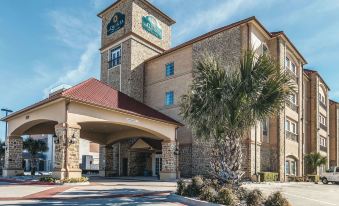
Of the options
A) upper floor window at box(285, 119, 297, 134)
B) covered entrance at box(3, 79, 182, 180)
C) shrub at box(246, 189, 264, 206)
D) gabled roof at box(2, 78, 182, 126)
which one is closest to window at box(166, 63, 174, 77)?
covered entrance at box(3, 79, 182, 180)

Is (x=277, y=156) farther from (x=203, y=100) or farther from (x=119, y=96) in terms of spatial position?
(x=203, y=100)

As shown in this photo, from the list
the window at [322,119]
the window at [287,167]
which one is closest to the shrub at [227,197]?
the window at [287,167]

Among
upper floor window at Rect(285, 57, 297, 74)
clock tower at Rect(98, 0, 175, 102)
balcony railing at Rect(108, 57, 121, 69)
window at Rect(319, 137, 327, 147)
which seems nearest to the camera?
upper floor window at Rect(285, 57, 297, 74)

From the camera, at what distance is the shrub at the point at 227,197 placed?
12688 millimetres

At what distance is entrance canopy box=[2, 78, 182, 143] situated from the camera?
21.7 m

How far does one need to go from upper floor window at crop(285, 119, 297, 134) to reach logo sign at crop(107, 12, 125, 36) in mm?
20462

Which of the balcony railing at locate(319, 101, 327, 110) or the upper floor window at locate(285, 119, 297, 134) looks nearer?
the upper floor window at locate(285, 119, 297, 134)

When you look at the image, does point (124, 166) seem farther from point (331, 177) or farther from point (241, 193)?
point (241, 193)

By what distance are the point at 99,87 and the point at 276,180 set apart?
17.1 metres

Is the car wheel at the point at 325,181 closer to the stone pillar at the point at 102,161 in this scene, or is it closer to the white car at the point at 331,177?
the white car at the point at 331,177

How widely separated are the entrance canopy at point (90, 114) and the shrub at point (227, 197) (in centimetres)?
1183

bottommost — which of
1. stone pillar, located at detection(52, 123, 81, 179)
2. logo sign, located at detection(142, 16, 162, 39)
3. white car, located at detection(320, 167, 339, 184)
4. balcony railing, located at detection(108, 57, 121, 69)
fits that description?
white car, located at detection(320, 167, 339, 184)

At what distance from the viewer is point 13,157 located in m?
28.2

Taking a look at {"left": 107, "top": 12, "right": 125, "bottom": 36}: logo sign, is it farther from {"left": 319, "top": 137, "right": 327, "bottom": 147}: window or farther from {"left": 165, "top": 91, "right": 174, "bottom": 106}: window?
{"left": 319, "top": 137, "right": 327, "bottom": 147}: window
